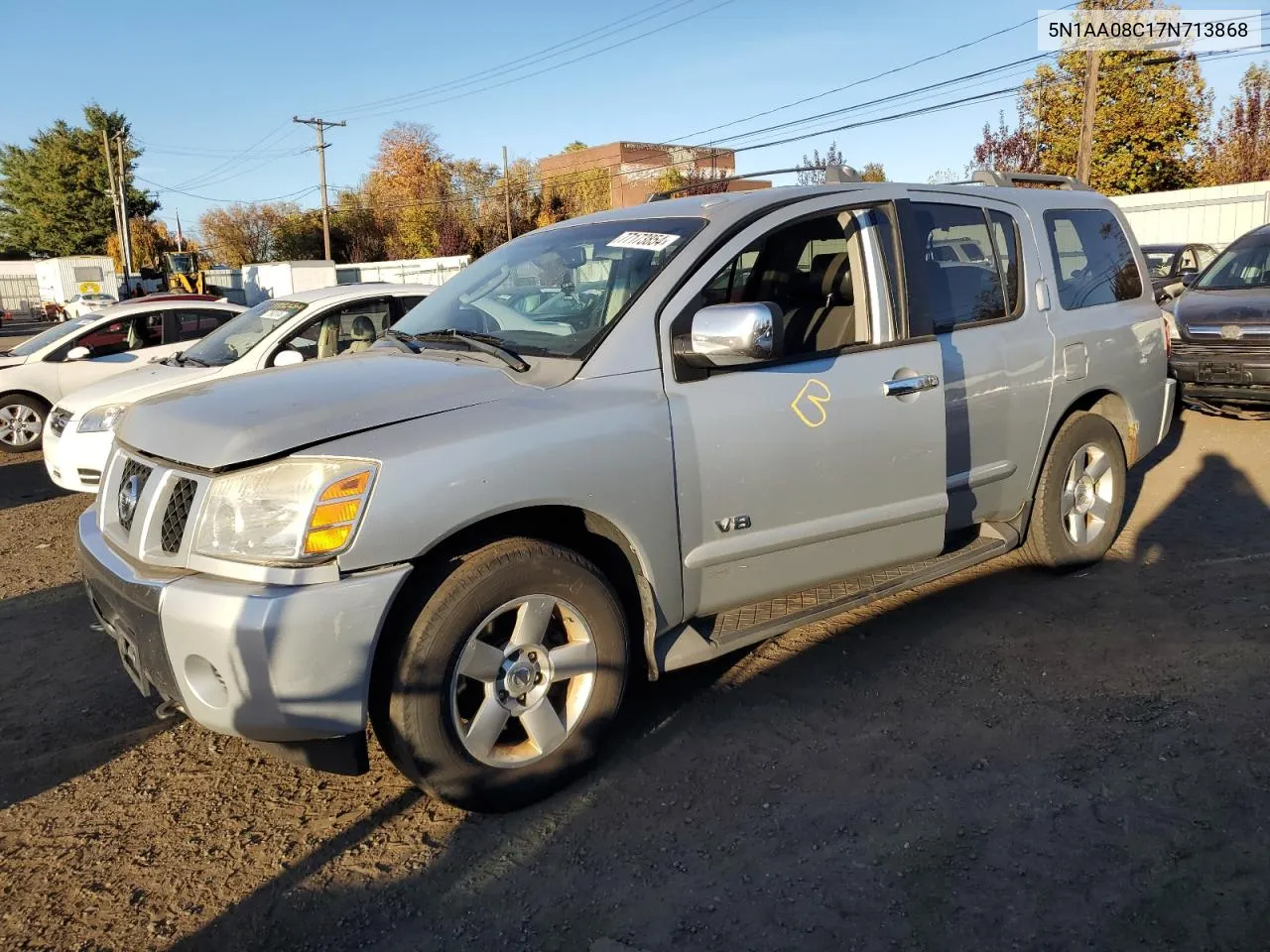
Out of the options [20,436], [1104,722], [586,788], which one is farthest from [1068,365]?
[20,436]

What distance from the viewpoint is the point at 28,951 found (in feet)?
8.30

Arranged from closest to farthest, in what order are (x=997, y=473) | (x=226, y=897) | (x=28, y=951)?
1. (x=28, y=951)
2. (x=226, y=897)
3. (x=997, y=473)

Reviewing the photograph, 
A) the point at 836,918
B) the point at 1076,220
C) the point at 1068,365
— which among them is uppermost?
the point at 1076,220

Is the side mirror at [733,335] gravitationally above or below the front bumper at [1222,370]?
above

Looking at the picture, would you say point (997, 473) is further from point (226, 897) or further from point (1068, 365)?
point (226, 897)

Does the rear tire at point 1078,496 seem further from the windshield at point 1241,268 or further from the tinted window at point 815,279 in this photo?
the windshield at point 1241,268

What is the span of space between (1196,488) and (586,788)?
569cm

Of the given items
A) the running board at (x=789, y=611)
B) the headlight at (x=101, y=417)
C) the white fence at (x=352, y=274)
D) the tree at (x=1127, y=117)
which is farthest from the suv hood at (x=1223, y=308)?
the white fence at (x=352, y=274)

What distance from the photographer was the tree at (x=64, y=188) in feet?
211

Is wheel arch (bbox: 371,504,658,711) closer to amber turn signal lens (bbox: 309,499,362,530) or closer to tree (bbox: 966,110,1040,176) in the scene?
amber turn signal lens (bbox: 309,499,362,530)

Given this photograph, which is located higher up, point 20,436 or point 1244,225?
point 1244,225

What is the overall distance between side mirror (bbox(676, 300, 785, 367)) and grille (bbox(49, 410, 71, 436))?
6.21 meters

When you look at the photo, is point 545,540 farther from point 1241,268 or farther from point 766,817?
point 1241,268

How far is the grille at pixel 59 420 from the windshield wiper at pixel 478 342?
484 centimetres
